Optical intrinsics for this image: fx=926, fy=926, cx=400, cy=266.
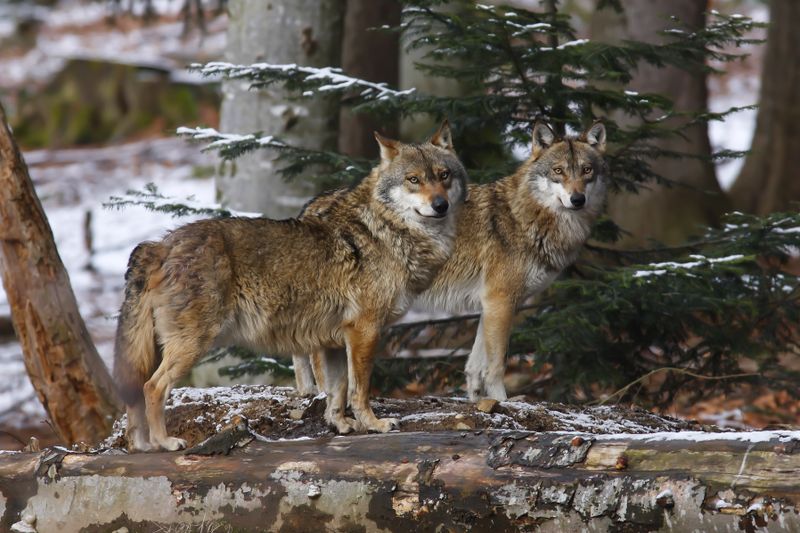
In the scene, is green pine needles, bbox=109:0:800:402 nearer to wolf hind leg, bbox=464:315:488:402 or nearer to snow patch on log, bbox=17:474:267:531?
wolf hind leg, bbox=464:315:488:402

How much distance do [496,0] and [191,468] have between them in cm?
2408

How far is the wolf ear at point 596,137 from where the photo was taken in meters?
7.80

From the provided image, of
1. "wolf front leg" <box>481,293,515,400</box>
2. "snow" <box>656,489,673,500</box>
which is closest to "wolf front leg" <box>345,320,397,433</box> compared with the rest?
"wolf front leg" <box>481,293,515,400</box>

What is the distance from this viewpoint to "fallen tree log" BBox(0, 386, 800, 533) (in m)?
4.20

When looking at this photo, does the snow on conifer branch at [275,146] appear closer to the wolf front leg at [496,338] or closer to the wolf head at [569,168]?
the wolf head at [569,168]

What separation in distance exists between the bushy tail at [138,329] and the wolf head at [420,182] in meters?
1.68

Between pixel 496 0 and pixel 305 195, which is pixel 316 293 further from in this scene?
pixel 496 0

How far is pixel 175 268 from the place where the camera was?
559 cm

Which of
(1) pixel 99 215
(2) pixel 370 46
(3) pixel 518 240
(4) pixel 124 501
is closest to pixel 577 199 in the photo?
(3) pixel 518 240

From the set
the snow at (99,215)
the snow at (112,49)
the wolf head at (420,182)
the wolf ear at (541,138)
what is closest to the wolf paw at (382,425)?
the wolf head at (420,182)

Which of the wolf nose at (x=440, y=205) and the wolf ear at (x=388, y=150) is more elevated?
the wolf ear at (x=388, y=150)

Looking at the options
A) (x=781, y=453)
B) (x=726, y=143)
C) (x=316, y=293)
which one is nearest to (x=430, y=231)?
(x=316, y=293)

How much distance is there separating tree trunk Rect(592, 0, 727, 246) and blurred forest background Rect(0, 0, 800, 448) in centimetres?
3

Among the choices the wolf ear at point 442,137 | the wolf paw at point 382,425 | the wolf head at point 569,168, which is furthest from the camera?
the wolf head at point 569,168
